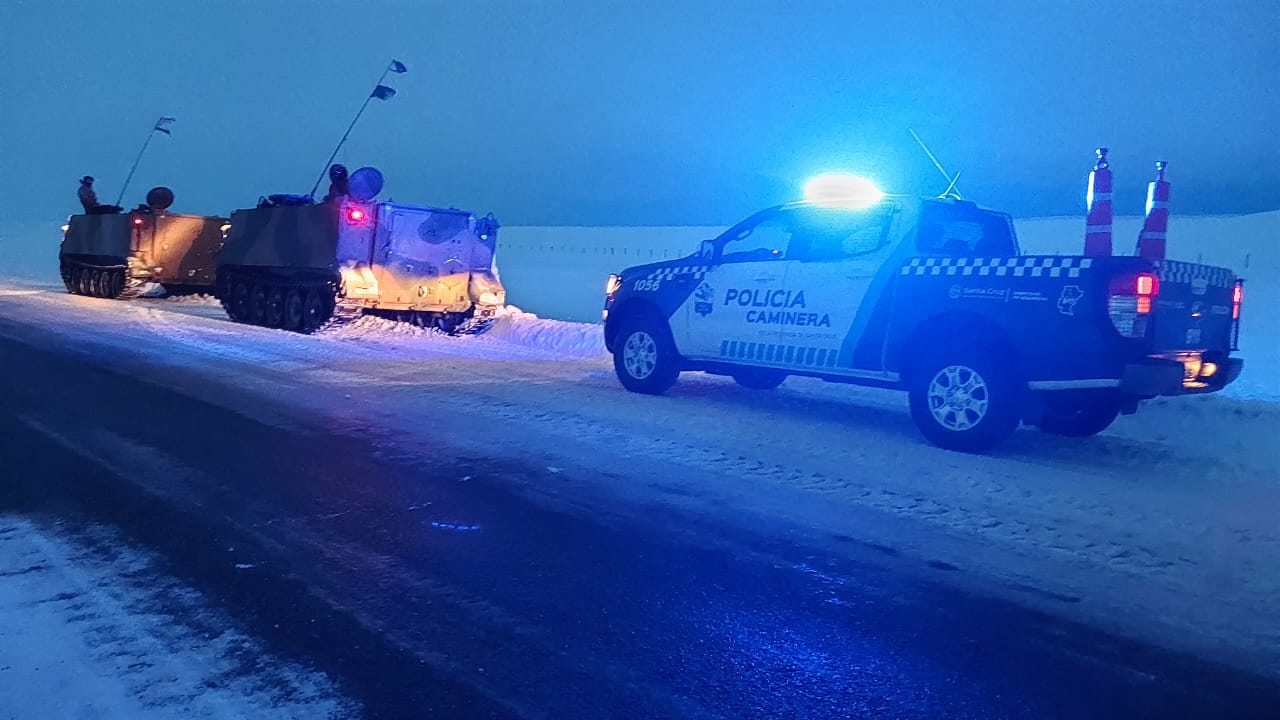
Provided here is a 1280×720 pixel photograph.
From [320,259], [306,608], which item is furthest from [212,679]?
[320,259]

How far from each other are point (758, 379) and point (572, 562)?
6.16 metres

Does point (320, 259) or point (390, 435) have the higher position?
point (320, 259)

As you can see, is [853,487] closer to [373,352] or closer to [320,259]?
[373,352]

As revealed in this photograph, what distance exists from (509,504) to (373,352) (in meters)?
8.62

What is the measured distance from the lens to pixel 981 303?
7.78 m

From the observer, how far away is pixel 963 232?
880 centimetres

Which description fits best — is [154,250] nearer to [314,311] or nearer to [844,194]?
[314,311]

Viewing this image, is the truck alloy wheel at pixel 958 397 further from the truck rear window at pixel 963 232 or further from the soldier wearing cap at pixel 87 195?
the soldier wearing cap at pixel 87 195

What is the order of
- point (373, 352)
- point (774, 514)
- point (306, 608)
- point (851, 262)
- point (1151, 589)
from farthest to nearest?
1. point (373, 352)
2. point (851, 262)
3. point (774, 514)
4. point (1151, 589)
5. point (306, 608)

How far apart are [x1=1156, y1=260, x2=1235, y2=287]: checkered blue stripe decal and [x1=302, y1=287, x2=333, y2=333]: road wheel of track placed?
12548 mm

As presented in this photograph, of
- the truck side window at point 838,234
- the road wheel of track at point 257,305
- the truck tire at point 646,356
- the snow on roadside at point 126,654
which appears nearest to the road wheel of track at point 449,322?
the road wheel of track at point 257,305

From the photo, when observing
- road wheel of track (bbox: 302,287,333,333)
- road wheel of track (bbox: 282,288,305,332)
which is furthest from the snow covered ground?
road wheel of track (bbox: 282,288,305,332)

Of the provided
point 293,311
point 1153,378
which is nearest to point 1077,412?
point 1153,378

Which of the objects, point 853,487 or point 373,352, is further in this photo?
point 373,352
